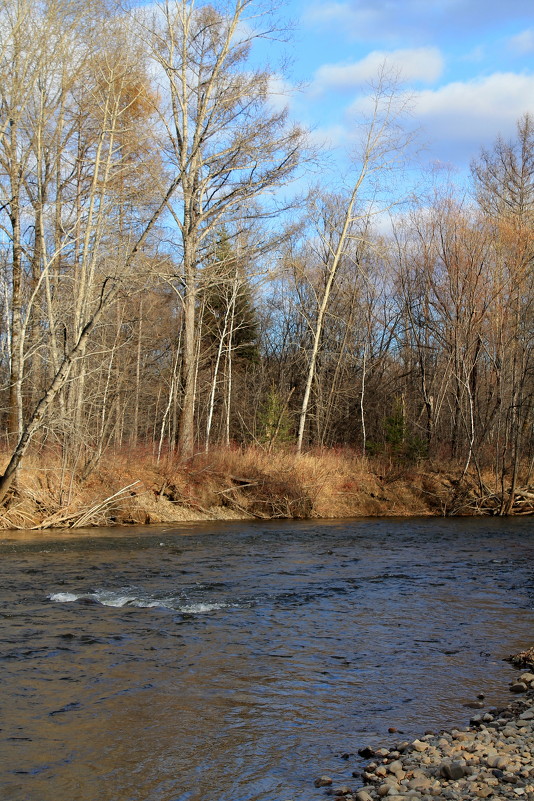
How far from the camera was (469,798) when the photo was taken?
4.15 m

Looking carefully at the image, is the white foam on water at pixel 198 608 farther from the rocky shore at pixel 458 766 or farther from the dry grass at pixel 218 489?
the dry grass at pixel 218 489

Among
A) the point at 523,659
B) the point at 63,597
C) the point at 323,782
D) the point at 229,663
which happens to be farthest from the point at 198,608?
the point at 323,782

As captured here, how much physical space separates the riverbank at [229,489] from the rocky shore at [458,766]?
12805mm

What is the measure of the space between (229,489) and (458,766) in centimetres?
1723

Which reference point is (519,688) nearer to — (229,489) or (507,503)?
(229,489)

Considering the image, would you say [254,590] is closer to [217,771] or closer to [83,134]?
[217,771]

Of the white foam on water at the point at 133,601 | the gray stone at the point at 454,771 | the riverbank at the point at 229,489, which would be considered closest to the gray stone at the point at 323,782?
the gray stone at the point at 454,771

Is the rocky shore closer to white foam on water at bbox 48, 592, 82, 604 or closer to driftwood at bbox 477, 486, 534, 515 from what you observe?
white foam on water at bbox 48, 592, 82, 604

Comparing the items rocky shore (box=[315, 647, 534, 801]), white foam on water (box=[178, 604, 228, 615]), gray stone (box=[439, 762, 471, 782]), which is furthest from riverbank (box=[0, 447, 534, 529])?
gray stone (box=[439, 762, 471, 782])

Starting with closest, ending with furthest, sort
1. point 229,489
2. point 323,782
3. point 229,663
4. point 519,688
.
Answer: point 323,782, point 519,688, point 229,663, point 229,489

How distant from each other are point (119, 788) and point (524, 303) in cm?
2703

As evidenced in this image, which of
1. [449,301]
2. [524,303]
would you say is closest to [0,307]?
[449,301]

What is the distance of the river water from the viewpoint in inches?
194

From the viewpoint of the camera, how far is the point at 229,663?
23.4ft
